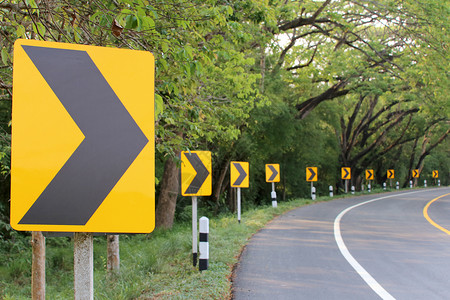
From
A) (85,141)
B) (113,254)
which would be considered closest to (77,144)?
(85,141)

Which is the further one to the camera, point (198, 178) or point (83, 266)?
point (198, 178)

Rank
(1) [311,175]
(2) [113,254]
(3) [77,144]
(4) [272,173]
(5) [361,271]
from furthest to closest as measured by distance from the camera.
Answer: (1) [311,175], (4) [272,173], (2) [113,254], (5) [361,271], (3) [77,144]

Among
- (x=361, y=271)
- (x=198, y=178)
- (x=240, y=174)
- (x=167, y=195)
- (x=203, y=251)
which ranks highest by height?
(x=240, y=174)

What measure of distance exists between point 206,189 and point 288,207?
1193 cm

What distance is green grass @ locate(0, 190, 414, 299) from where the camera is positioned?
5938 mm

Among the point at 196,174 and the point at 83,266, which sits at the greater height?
the point at 196,174

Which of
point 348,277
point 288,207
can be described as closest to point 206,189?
point 348,277

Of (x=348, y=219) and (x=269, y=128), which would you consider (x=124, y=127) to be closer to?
(x=348, y=219)

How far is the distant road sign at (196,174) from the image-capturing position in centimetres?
797

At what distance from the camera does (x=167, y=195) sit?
15984 mm

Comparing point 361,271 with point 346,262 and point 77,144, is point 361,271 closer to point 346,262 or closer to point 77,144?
point 346,262

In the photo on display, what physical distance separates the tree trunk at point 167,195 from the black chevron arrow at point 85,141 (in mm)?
13475

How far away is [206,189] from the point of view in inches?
318

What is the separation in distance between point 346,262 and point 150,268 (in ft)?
11.9
